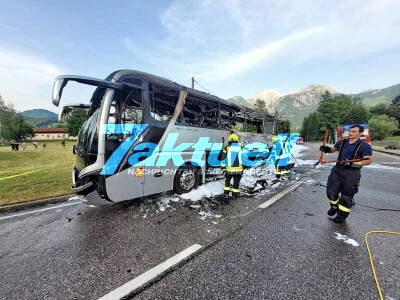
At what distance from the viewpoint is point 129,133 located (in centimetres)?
372

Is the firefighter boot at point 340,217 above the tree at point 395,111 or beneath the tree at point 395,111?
beneath

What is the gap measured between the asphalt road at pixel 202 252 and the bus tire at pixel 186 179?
0.68m

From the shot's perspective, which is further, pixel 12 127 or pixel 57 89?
pixel 12 127

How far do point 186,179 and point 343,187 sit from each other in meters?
3.26

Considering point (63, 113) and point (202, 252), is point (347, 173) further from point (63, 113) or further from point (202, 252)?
point (63, 113)

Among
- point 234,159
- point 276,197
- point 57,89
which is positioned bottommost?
point 276,197

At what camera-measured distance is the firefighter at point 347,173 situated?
315 centimetres

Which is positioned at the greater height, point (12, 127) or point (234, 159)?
point (12, 127)

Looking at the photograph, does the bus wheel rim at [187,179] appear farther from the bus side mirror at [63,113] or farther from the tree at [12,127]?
the tree at [12,127]

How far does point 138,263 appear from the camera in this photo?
2248 millimetres

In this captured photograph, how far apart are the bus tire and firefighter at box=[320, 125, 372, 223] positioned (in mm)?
2998

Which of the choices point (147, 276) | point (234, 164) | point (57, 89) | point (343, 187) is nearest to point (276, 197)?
point (234, 164)

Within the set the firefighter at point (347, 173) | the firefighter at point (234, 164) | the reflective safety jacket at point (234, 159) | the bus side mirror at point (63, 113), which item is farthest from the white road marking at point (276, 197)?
the bus side mirror at point (63, 113)

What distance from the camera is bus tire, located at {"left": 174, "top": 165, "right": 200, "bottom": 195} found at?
4.66 m
